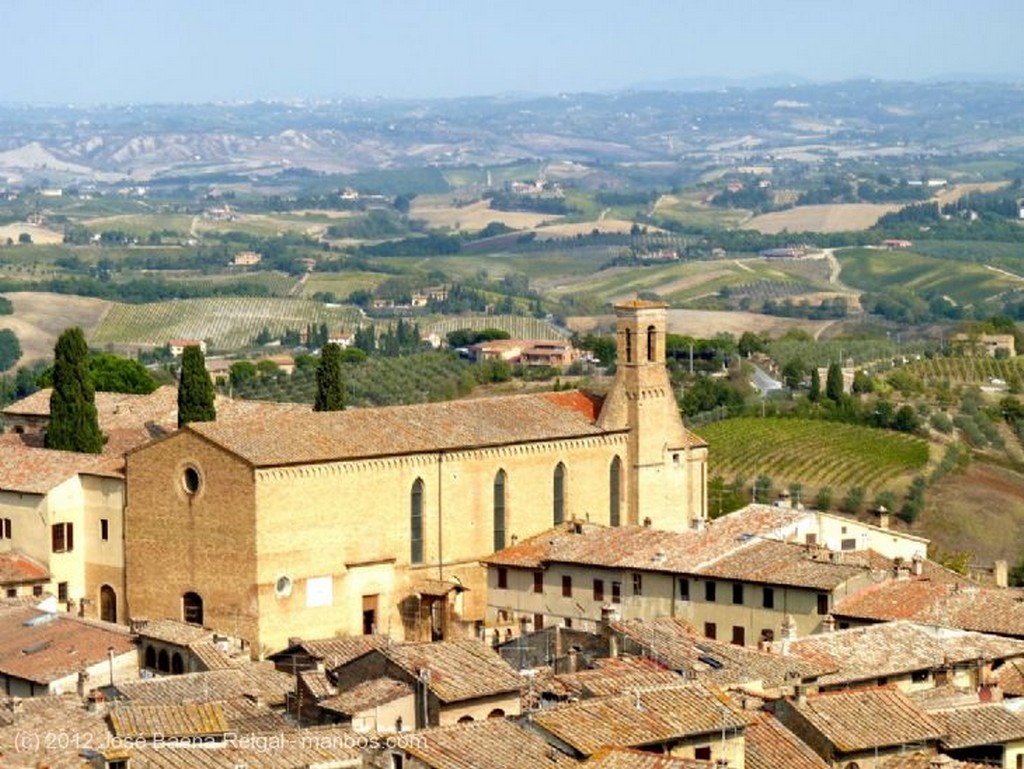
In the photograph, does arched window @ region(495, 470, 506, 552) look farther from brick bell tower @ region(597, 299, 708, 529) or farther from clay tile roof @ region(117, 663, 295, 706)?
clay tile roof @ region(117, 663, 295, 706)

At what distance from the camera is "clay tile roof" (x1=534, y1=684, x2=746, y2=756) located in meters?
26.8

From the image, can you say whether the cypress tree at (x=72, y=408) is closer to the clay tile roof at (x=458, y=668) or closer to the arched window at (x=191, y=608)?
the arched window at (x=191, y=608)

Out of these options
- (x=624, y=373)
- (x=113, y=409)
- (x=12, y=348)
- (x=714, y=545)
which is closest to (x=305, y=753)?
(x=714, y=545)

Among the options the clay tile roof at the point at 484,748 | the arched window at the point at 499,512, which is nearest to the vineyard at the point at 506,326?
the arched window at the point at 499,512

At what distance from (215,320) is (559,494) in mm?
118962

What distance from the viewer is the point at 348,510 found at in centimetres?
4584

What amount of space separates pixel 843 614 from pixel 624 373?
510 inches

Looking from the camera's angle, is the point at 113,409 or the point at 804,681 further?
the point at 113,409

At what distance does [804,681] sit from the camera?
32.7m

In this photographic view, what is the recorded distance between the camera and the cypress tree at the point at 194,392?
173 feet

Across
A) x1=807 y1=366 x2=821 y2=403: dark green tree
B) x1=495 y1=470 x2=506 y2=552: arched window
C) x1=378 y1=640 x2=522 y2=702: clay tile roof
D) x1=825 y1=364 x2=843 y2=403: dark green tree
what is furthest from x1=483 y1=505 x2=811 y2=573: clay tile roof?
x1=825 y1=364 x2=843 y2=403: dark green tree

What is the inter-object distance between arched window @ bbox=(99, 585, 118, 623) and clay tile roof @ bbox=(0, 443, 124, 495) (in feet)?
6.88

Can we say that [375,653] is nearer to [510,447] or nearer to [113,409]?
[510,447]

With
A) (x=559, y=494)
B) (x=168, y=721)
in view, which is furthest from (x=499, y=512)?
(x=168, y=721)
